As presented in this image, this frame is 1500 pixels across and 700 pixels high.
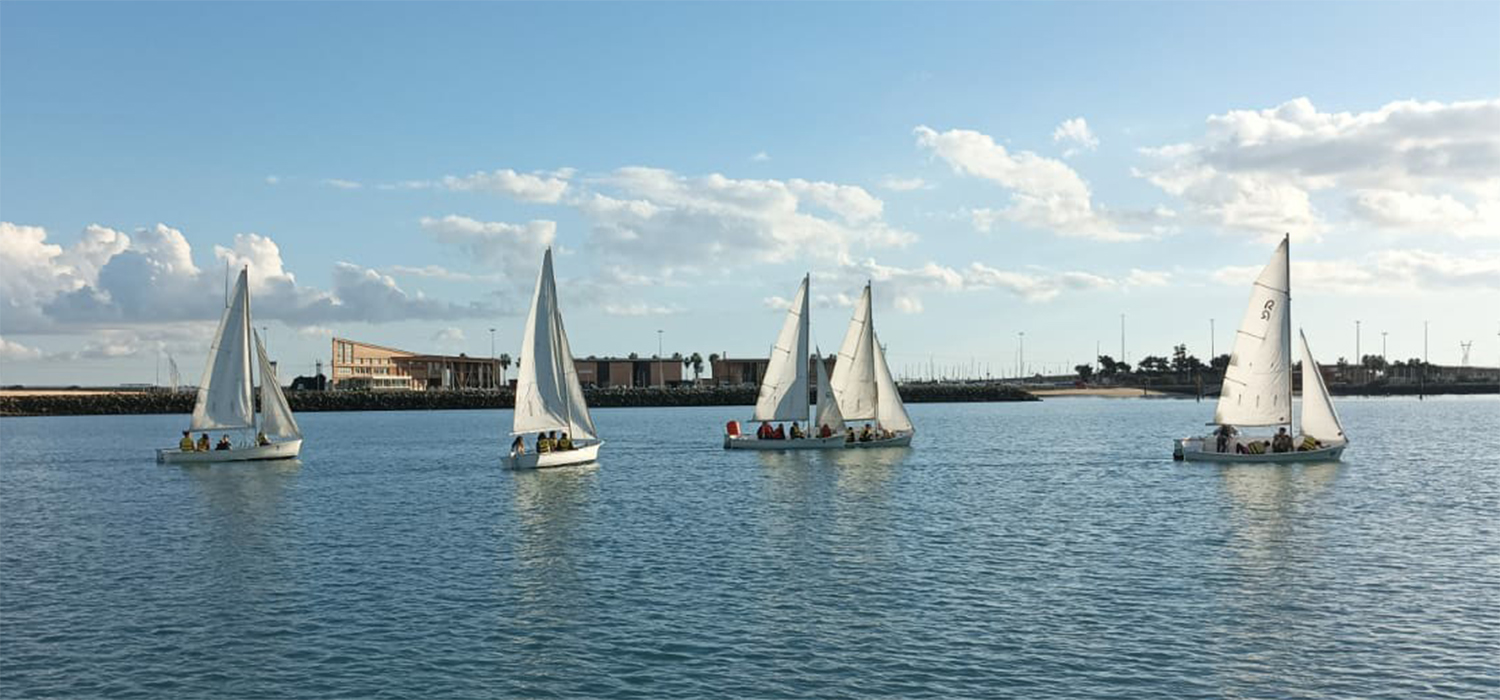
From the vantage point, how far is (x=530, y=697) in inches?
879

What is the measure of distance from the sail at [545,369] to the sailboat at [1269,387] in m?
38.3

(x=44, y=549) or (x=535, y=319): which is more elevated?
(x=535, y=319)

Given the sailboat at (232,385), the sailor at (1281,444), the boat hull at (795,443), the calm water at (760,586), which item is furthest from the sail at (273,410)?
the sailor at (1281,444)

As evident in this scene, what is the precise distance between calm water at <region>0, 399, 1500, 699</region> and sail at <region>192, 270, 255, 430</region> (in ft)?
34.2

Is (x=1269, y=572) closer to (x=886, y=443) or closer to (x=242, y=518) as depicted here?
(x=242, y=518)

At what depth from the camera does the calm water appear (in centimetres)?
2367

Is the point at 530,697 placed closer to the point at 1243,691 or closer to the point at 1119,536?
the point at 1243,691

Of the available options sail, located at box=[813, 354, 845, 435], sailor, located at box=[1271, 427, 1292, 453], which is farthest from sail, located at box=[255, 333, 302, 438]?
sailor, located at box=[1271, 427, 1292, 453]

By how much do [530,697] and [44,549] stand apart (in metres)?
28.5

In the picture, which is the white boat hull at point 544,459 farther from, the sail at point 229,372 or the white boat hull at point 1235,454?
the white boat hull at point 1235,454

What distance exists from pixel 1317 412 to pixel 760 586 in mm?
51584

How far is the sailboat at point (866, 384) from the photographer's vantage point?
269 ft

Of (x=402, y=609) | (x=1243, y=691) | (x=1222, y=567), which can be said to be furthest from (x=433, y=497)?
(x=1243, y=691)

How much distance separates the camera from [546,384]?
67250mm
